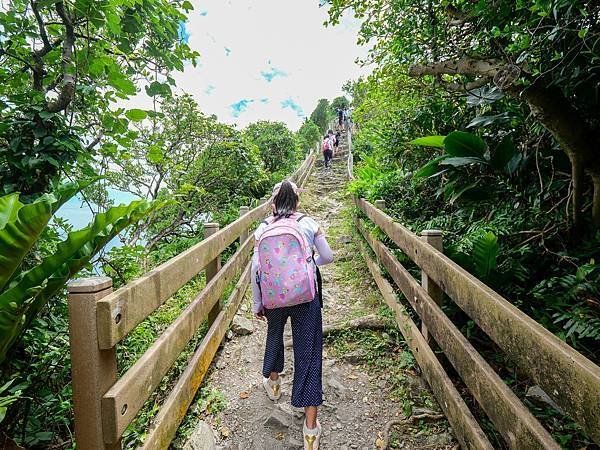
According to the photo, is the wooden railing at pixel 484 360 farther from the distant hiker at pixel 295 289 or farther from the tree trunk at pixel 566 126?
the tree trunk at pixel 566 126

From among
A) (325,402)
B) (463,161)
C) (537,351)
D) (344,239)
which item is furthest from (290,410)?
(344,239)

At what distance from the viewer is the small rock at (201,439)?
7.63ft

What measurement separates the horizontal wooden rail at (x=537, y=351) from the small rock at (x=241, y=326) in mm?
2399

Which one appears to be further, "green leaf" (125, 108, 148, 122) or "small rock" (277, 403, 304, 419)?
"small rock" (277, 403, 304, 419)

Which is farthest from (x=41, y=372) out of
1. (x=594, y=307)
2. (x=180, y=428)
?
(x=594, y=307)

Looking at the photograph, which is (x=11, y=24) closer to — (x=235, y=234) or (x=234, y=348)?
(x=235, y=234)

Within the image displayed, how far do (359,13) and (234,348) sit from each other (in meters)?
3.85

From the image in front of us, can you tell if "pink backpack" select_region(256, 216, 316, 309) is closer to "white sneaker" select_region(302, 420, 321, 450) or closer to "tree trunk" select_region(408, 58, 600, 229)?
"white sneaker" select_region(302, 420, 321, 450)

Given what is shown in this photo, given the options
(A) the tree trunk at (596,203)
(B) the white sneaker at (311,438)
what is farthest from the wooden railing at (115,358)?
(A) the tree trunk at (596,203)

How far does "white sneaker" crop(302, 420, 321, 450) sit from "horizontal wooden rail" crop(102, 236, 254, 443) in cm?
99

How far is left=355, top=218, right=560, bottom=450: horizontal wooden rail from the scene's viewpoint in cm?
143

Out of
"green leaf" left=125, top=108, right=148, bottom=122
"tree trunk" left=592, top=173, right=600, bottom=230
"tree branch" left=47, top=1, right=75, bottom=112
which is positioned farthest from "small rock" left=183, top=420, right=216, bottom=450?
"tree trunk" left=592, top=173, right=600, bottom=230

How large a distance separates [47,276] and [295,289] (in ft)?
4.47

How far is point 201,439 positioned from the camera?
2.40 metres
